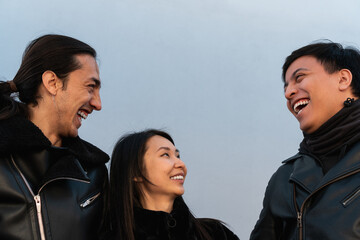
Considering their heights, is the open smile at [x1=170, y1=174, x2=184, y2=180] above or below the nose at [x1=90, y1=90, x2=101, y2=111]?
below

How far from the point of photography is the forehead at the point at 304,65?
2.67m

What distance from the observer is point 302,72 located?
2654 millimetres

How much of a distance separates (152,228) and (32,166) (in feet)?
2.59

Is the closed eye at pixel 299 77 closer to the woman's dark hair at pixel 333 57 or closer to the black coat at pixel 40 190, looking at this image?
Answer: the woman's dark hair at pixel 333 57

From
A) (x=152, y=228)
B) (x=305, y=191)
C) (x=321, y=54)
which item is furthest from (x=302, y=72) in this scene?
(x=152, y=228)

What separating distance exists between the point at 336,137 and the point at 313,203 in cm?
38

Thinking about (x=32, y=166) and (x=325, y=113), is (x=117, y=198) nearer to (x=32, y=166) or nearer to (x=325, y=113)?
(x=32, y=166)

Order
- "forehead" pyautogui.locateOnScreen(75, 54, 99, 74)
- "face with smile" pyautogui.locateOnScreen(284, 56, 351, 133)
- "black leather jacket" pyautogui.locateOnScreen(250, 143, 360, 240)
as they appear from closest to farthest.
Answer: "black leather jacket" pyautogui.locateOnScreen(250, 143, 360, 240)
"face with smile" pyautogui.locateOnScreen(284, 56, 351, 133)
"forehead" pyautogui.locateOnScreen(75, 54, 99, 74)

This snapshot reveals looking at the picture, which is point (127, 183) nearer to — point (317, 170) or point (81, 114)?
point (81, 114)

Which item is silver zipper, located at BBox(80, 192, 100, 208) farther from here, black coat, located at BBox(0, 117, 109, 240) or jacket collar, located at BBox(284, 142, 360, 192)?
jacket collar, located at BBox(284, 142, 360, 192)

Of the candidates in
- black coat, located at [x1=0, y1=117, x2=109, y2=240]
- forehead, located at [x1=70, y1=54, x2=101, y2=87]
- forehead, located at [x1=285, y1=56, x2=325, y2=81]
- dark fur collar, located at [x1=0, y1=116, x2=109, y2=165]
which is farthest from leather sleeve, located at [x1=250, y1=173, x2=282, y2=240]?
forehead, located at [x1=70, y1=54, x2=101, y2=87]

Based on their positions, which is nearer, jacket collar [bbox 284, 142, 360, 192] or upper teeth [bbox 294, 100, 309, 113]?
jacket collar [bbox 284, 142, 360, 192]

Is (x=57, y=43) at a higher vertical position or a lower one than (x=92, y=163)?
higher

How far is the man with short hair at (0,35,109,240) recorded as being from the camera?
84.7 inches
